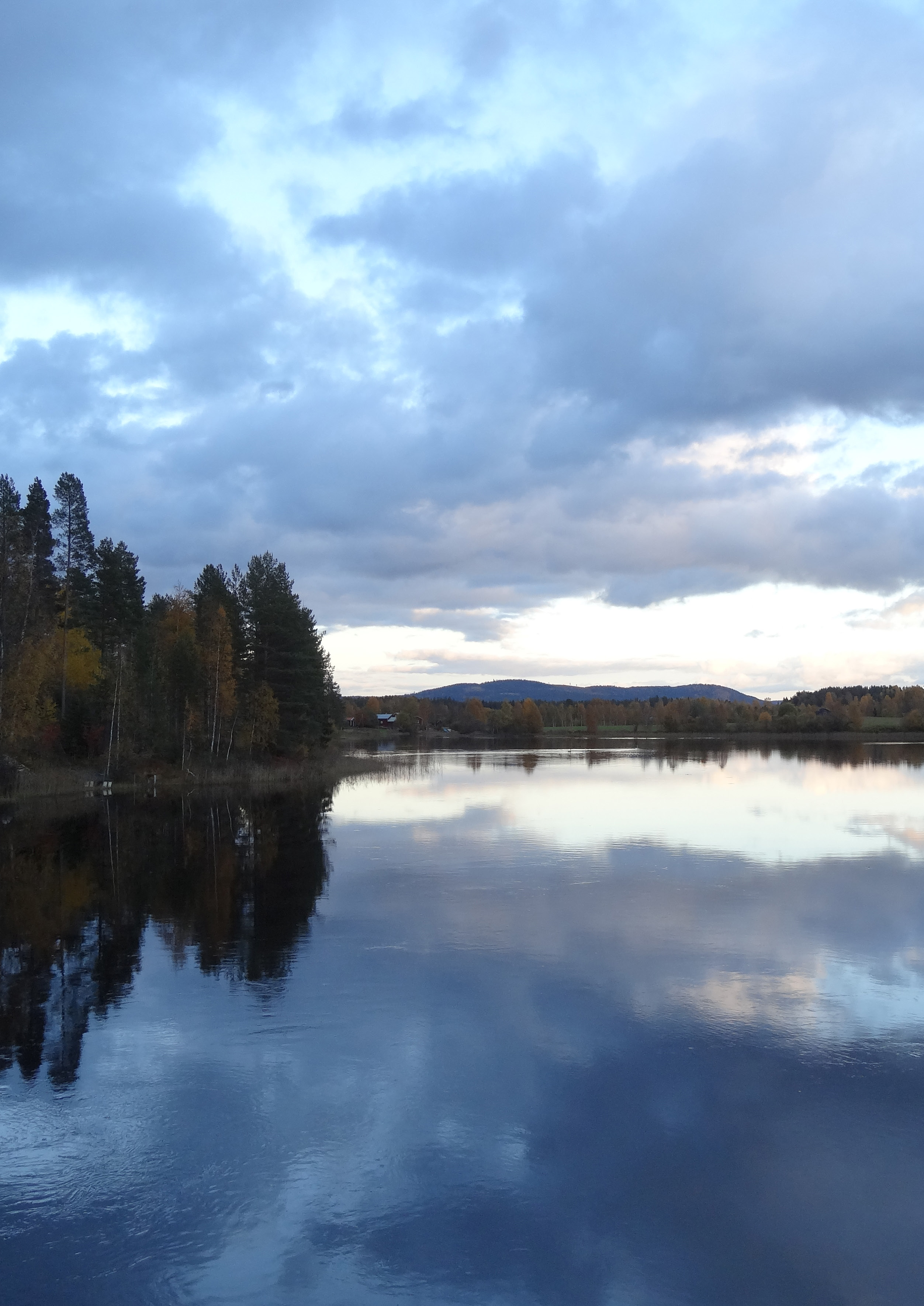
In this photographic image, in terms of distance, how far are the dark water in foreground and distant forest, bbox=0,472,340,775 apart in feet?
81.7

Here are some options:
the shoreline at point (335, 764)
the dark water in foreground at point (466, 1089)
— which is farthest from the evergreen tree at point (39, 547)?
the dark water in foreground at point (466, 1089)

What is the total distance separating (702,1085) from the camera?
9914 mm

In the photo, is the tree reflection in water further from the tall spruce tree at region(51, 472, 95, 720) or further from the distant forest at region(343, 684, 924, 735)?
the distant forest at region(343, 684, 924, 735)

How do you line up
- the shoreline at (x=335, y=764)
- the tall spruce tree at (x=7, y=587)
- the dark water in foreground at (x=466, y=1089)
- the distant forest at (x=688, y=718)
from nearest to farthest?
the dark water in foreground at (x=466, y=1089)
the tall spruce tree at (x=7, y=587)
the shoreline at (x=335, y=764)
the distant forest at (x=688, y=718)

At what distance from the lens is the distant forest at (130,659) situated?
42562 mm

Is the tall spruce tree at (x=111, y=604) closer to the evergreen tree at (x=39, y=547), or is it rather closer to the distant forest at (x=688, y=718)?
the evergreen tree at (x=39, y=547)

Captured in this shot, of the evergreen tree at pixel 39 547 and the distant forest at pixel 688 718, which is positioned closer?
the evergreen tree at pixel 39 547

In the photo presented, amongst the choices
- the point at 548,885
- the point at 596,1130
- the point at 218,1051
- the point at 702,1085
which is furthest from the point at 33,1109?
the point at 548,885

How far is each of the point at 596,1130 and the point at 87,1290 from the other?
14.9 ft

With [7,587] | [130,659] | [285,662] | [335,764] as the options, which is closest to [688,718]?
[335,764]

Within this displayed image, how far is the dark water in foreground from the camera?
7000 millimetres

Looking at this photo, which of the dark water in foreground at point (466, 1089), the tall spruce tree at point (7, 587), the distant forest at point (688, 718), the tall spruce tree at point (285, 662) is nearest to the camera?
the dark water in foreground at point (466, 1089)

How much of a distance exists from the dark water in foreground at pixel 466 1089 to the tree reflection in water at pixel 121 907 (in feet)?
0.34


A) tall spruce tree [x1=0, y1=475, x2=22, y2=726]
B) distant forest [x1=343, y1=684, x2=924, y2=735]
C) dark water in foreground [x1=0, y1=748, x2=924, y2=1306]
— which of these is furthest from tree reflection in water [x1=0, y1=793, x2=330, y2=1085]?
distant forest [x1=343, y1=684, x2=924, y2=735]
